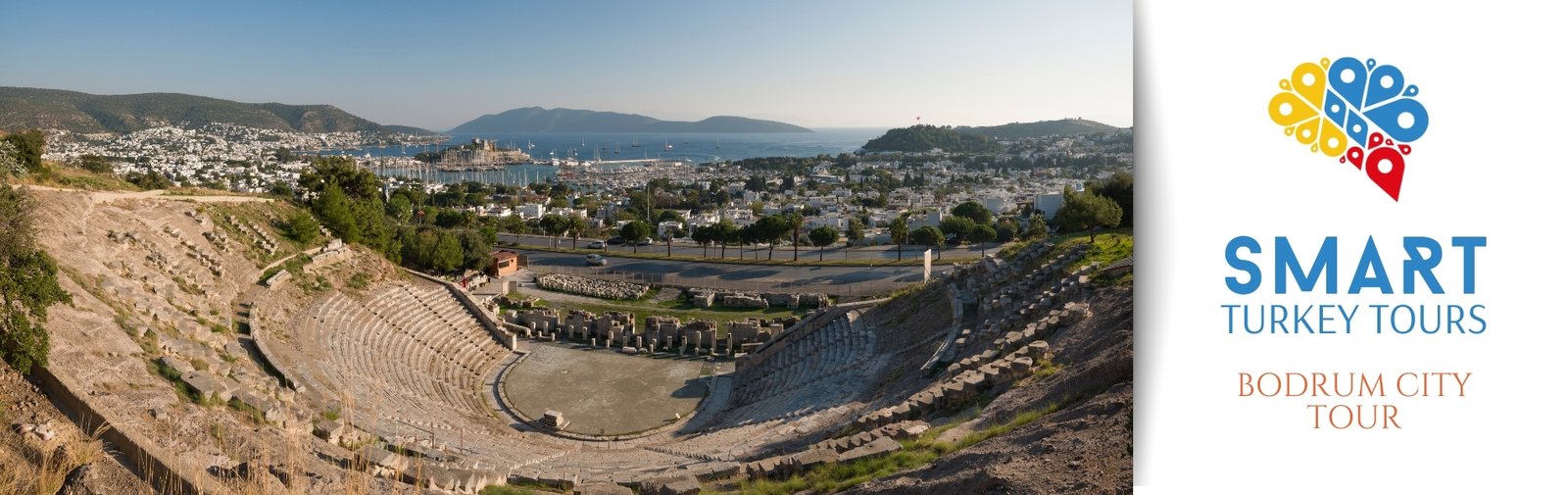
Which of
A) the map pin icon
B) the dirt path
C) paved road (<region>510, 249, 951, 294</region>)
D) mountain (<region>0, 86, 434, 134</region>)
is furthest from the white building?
mountain (<region>0, 86, 434, 134</region>)

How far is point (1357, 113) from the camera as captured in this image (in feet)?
15.6

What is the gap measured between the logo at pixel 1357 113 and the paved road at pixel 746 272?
94.9ft

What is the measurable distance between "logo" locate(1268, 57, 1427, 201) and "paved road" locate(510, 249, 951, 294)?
28.9 meters

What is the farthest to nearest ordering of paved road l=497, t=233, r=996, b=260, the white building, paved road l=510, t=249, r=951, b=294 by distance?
the white building
paved road l=497, t=233, r=996, b=260
paved road l=510, t=249, r=951, b=294

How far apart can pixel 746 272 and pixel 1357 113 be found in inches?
1510

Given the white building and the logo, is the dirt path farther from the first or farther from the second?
the white building

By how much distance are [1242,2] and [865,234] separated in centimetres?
6446

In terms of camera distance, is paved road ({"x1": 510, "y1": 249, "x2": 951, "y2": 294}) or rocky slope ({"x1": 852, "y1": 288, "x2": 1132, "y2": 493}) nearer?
rocky slope ({"x1": 852, "y1": 288, "x2": 1132, "y2": 493})

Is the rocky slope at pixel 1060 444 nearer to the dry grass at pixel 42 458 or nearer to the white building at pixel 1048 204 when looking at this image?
the dry grass at pixel 42 458

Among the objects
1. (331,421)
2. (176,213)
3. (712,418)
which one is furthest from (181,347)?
(176,213)

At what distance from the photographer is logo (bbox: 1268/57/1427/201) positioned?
187 inches

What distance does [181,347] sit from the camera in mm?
14672

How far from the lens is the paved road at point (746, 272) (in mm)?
36688

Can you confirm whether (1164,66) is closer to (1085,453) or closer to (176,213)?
(1085,453)
